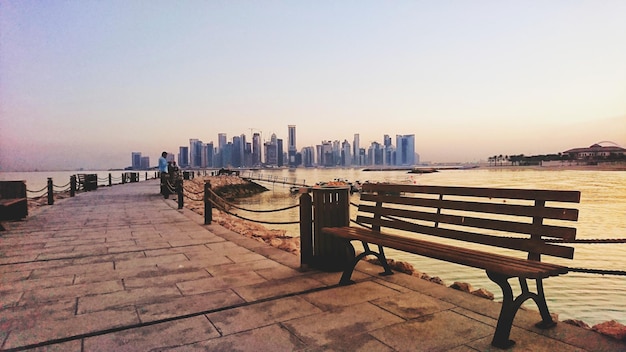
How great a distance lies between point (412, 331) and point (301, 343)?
0.84 meters

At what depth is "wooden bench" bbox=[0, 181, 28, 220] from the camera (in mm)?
10273

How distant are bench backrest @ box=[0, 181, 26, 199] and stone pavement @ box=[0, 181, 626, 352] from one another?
203 inches

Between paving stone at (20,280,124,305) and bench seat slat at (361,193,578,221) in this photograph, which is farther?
paving stone at (20,280,124,305)

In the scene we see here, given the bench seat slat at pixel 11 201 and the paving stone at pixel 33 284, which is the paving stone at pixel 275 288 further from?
the bench seat slat at pixel 11 201

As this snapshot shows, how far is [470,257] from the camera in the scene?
10.1ft

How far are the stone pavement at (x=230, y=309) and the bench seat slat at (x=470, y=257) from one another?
0.53 m

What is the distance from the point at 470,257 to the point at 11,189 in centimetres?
1144

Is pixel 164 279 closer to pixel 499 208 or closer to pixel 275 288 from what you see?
pixel 275 288

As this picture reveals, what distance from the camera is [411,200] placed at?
13.7 feet

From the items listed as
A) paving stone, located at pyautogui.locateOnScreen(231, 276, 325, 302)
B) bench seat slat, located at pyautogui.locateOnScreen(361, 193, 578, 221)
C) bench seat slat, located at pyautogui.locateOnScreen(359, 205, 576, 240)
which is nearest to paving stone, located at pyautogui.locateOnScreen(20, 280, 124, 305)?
paving stone, located at pyautogui.locateOnScreen(231, 276, 325, 302)

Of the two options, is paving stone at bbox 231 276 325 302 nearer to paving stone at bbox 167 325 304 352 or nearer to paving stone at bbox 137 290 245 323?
paving stone at bbox 137 290 245 323

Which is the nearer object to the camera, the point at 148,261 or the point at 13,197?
the point at 148,261

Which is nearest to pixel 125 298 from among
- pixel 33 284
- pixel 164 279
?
pixel 164 279

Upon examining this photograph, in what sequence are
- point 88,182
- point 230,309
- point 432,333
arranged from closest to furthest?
point 432,333
point 230,309
point 88,182
